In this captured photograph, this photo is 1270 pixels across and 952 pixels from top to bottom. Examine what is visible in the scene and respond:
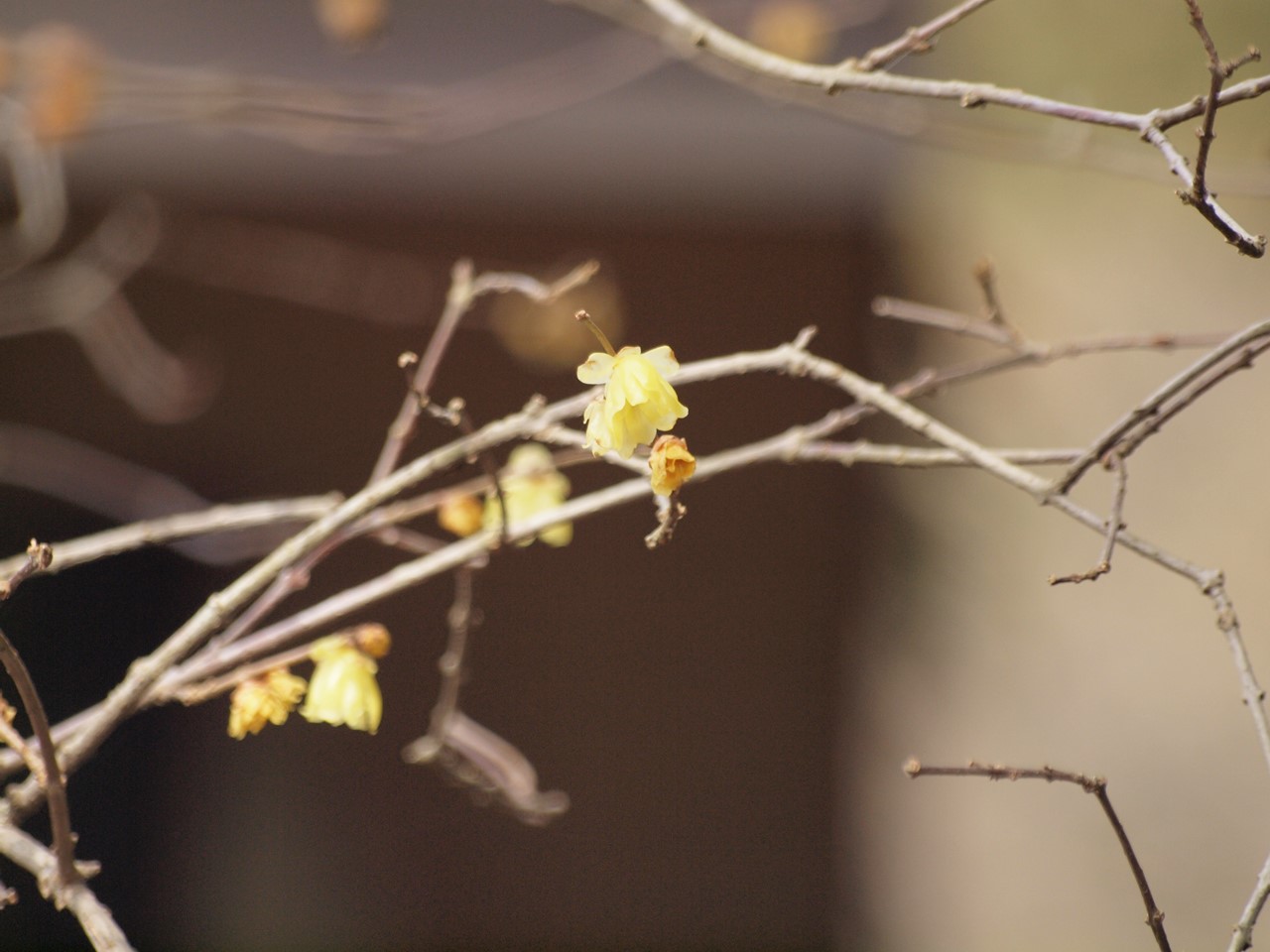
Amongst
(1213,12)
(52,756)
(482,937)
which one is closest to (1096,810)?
(482,937)

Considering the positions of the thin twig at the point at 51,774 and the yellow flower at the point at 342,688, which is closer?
the thin twig at the point at 51,774

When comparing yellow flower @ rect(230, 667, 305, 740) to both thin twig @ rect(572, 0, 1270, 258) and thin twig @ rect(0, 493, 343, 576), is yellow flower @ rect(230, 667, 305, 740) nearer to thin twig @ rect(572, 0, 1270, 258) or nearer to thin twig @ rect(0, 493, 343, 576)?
thin twig @ rect(0, 493, 343, 576)

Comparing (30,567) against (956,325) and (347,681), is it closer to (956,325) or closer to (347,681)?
(347,681)

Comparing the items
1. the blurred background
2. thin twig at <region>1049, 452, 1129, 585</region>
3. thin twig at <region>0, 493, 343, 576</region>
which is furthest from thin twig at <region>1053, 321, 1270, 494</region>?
the blurred background

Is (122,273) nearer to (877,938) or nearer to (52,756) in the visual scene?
(52,756)

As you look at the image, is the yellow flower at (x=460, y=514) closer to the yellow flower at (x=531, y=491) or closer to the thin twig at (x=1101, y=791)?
the yellow flower at (x=531, y=491)

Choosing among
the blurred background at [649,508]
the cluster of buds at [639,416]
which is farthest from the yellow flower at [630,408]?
the blurred background at [649,508]
